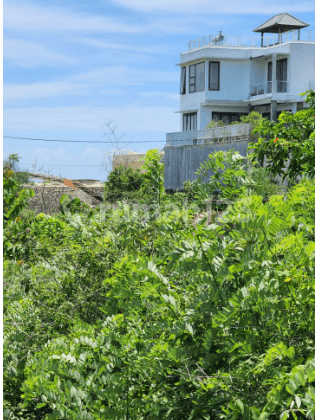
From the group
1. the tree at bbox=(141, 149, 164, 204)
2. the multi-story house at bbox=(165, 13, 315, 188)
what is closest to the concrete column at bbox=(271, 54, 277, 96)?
the multi-story house at bbox=(165, 13, 315, 188)

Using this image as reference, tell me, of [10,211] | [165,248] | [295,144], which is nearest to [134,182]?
[295,144]

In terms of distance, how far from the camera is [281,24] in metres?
36.7

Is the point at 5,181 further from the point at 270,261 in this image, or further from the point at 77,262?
the point at 270,261

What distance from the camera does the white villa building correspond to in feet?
111

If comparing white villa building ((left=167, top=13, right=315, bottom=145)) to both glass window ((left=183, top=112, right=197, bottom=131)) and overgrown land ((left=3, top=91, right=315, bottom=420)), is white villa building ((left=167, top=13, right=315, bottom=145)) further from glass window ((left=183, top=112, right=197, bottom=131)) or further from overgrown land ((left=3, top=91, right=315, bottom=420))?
overgrown land ((left=3, top=91, right=315, bottom=420))

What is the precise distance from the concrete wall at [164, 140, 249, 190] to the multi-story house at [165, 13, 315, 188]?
8.62m

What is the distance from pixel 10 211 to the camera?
4863mm

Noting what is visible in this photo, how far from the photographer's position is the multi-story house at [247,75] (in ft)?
111

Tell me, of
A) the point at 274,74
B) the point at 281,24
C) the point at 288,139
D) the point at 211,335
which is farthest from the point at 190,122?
the point at 211,335

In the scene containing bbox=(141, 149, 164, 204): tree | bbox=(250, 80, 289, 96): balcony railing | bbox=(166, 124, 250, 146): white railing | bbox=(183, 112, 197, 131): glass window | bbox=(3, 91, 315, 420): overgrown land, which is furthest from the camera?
bbox=(183, 112, 197, 131): glass window

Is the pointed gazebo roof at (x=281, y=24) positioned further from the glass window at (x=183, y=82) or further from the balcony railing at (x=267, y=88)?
the glass window at (x=183, y=82)

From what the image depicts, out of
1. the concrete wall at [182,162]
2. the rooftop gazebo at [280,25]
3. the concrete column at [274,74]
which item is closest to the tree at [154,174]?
the concrete wall at [182,162]

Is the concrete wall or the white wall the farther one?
the white wall

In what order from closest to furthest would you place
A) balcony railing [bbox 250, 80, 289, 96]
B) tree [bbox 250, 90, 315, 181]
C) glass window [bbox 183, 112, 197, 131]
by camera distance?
tree [bbox 250, 90, 315, 181] → balcony railing [bbox 250, 80, 289, 96] → glass window [bbox 183, 112, 197, 131]
